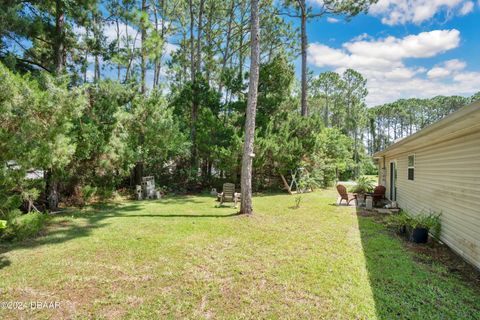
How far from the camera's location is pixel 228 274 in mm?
4074

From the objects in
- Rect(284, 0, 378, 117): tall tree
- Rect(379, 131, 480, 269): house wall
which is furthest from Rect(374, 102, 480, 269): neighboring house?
Rect(284, 0, 378, 117): tall tree

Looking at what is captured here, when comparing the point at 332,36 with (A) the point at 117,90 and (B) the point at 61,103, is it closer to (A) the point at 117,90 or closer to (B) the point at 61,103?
(A) the point at 117,90

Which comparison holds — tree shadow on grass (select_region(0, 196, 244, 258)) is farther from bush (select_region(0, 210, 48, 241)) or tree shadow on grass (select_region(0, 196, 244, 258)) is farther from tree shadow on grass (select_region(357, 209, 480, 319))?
tree shadow on grass (select_region(357, 209, 480, 319))

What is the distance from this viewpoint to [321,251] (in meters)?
5.06

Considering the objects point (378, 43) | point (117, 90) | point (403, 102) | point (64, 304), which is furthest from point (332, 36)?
point (403, 102)

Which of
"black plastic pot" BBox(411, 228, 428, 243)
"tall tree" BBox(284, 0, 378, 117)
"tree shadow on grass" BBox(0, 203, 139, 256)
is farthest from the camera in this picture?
"tall tree" BBox(284, 0, 378, 117)

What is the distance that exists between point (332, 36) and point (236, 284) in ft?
62.1

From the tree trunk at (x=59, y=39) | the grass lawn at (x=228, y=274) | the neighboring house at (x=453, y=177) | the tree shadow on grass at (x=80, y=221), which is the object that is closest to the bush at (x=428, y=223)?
the neighboring house at (x=453, y=177)

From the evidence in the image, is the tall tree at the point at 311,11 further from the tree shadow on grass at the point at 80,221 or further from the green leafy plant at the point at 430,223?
the tree shadow on grass at the point at 80,221

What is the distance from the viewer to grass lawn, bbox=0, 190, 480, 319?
3.11 metres

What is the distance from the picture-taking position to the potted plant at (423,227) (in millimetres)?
5633

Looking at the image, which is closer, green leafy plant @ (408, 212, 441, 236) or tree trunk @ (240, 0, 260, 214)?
green leafy plant @ (408, 212, 441, 236)

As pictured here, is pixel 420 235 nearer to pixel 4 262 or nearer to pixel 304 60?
pixel 4 262

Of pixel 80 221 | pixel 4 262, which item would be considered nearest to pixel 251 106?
pixel 80 221
